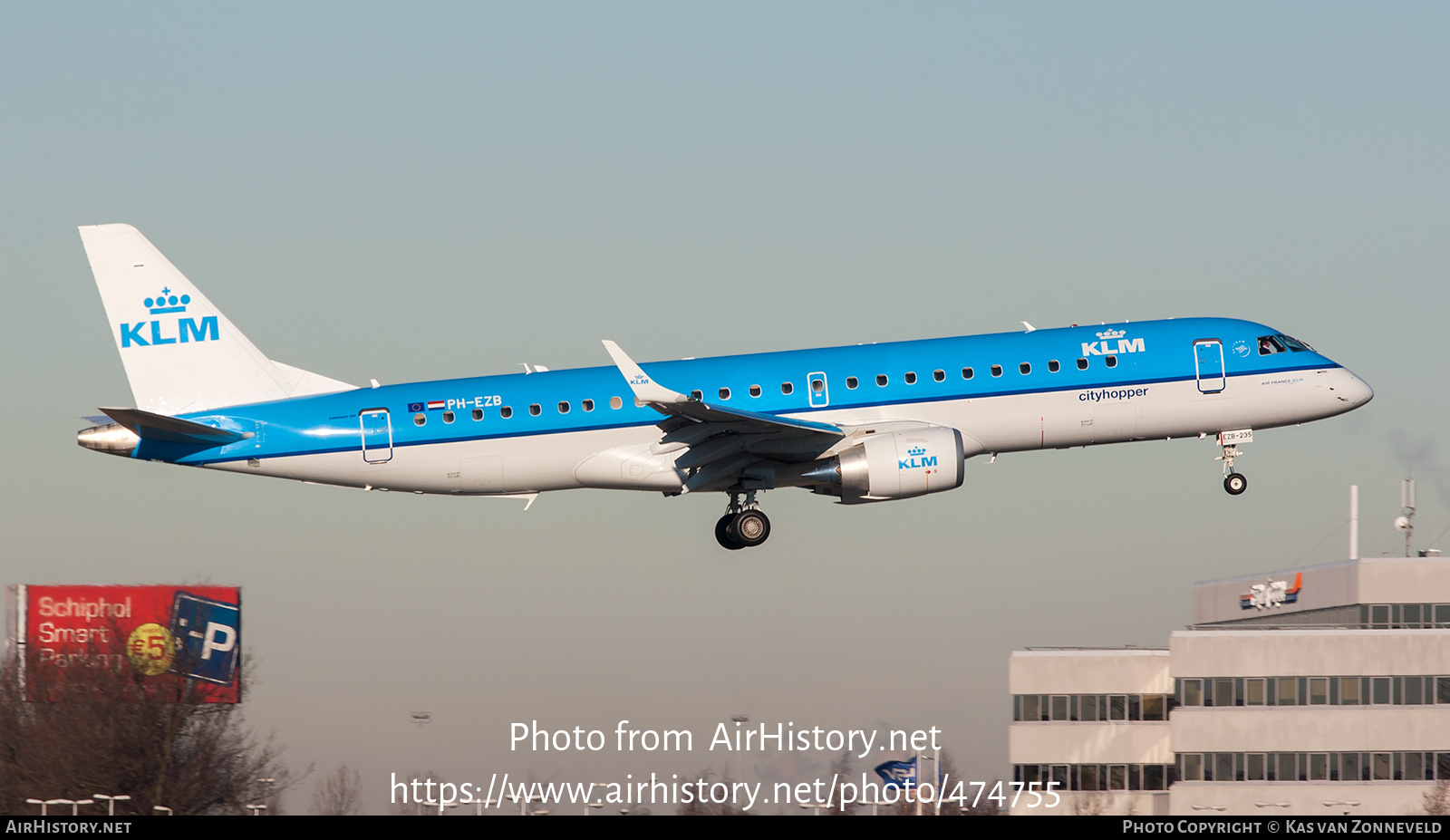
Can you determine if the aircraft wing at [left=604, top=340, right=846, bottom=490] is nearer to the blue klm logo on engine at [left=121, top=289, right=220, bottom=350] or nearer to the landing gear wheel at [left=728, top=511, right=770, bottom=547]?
the landing gear wheel at [left=728, top=511, right=770, bottom=547]

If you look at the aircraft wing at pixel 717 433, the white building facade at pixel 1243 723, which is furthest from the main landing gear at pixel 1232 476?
the white building facade at pixel 1243 723

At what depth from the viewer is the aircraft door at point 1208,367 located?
43938 millimetres

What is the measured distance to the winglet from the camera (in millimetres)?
39375

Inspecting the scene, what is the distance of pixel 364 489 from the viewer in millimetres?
43812

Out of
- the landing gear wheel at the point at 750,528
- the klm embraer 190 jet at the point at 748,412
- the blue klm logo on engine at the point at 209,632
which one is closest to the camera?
the klm embraer 190 jet at the point at 748,412

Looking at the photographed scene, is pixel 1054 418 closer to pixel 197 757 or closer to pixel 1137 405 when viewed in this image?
pixel 1137 405

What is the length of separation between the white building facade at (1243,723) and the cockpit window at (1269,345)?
72.7 feet

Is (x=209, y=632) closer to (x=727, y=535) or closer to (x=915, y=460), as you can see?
(x=727, y=535)

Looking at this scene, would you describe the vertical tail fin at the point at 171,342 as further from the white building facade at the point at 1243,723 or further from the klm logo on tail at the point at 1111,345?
the white building facade at the point at 1243,723

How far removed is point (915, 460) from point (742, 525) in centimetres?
503

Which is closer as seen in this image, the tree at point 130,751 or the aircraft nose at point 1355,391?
the aircraft nose at point 1355,391

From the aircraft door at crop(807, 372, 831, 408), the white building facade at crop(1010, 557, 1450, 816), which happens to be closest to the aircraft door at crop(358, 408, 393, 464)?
the aircraft door at crop(807, 372, 831, 408)
